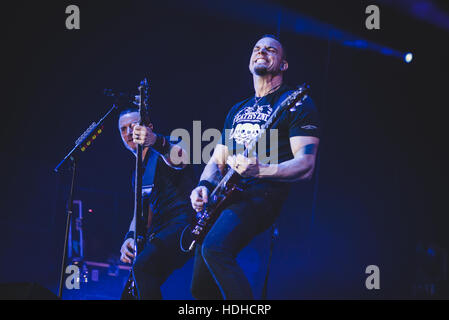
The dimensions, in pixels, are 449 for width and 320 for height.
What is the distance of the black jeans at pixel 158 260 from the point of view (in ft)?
9.61

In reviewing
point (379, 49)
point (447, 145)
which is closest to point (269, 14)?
point (379, 49)

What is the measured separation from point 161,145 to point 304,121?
1290 millimetres

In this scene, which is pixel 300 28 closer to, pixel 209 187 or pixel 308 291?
pixel 209 187

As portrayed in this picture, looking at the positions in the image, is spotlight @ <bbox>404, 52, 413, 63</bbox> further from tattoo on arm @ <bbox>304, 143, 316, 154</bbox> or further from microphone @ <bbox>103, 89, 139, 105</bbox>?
microphone @ <bbox>103, 89, 139, 105</bbox>

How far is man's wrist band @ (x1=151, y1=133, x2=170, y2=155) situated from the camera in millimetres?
3320

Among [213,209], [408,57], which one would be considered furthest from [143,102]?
[408,57]

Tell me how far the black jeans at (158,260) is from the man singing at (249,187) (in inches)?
16.7

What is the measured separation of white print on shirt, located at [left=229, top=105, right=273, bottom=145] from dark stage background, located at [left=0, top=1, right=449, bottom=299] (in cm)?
138

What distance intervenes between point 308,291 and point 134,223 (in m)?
2.19

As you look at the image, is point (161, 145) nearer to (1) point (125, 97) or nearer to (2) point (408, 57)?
(1) point (125, 97)

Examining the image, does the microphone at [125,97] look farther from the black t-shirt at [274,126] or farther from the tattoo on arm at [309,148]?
the tattoo on arm at [309,148]

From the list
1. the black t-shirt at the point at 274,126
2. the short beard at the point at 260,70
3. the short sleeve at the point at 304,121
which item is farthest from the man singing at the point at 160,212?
the short sleeve at the point at 304,121

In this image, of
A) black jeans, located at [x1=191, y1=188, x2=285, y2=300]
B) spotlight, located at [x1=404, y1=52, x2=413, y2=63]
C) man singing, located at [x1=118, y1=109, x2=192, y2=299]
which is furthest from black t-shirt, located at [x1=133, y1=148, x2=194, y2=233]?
spotlight, located at [x1=404, y1=52, x2=413, y2=63]

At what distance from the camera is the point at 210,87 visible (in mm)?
4523
